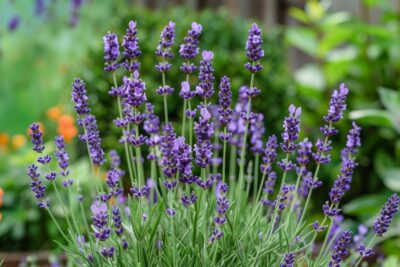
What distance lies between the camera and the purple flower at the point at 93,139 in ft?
6.29

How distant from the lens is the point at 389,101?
415 cm

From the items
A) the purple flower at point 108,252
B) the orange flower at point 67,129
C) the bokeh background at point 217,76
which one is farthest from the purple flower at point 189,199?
the orange flower at point 67,129

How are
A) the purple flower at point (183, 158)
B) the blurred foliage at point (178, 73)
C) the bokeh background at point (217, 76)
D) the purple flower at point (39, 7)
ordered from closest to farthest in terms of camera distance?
the purple flower at point (183, 158)
the bokeh background at point (217, 76)
the blurred foliage at point (178, 73)
the purple flower at point (39, 7)

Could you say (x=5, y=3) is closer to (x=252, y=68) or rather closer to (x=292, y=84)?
(x=292, y=84)

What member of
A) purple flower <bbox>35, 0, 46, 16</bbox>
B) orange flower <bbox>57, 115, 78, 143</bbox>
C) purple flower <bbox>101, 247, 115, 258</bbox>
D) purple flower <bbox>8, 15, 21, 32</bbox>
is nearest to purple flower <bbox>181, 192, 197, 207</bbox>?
purple flower <bbox>101, 247, 115, 258</bbox>

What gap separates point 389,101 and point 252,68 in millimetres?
2532

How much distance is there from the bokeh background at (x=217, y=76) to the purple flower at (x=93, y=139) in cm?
202

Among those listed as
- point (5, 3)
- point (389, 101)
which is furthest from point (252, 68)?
point (5, 3)

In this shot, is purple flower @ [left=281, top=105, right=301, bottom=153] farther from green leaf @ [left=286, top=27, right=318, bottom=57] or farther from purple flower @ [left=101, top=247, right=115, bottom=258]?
green leaf @ [left=286, top=27, right=318, bottom=57]

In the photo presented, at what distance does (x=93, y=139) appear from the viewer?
76.2 inches

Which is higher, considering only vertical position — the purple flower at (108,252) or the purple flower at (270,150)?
the purple flower at (270,150)

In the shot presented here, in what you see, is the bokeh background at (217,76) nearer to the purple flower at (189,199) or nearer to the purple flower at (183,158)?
the purple flower at (189,199)

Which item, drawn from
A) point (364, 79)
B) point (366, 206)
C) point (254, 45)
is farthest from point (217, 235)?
point (364, 79)

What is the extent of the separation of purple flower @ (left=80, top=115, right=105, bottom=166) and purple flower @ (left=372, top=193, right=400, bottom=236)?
0.74 m
